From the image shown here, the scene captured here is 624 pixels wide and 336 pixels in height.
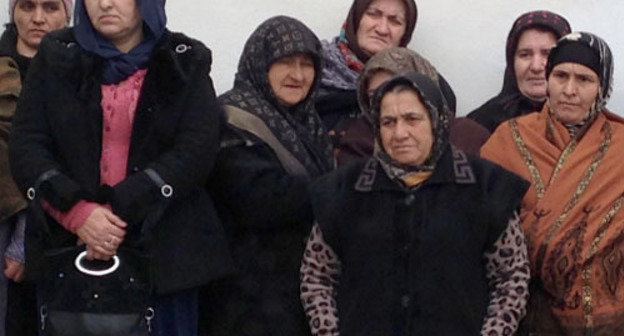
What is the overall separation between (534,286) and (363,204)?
1.97ft

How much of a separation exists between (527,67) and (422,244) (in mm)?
1396

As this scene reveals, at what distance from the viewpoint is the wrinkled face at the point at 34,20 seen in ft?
16.1

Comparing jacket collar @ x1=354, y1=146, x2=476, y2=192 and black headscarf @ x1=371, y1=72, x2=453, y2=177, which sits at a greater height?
black headscarf @ x1=371, y1=72, x2=453, y2=177

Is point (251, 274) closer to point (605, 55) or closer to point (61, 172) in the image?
point (61, 172)

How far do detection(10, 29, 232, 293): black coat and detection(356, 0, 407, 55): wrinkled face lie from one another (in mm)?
1165

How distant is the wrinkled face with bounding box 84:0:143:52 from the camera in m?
4.12

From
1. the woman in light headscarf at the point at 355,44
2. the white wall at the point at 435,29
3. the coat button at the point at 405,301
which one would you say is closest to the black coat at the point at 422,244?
the coat button at the point at 405,301

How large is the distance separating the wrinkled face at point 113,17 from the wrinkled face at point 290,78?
0.52 m

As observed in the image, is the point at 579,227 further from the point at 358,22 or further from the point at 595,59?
the point at 358,22

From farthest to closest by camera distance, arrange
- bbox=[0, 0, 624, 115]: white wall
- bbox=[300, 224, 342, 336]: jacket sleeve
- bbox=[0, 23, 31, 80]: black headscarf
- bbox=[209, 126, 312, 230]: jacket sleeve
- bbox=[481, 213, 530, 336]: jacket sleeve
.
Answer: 1. bbox=[0, 0, 624, 115]: white wall
2. bbox=[0, 23, 31, 80]: black headscarf
3. bbox=[209, 126, 312, 230]: jacket sleeve
4. bbox=[300, 224, 342, 336]: jacket sleeve
5. bbox=[481, 213, 530, 336]: jacket sleeve

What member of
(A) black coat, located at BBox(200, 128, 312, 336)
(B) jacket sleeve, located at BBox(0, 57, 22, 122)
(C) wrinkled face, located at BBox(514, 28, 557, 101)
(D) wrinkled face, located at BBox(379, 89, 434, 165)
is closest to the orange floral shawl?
(D) wrinkled face, located at BBox(379, 89, 434, 165)

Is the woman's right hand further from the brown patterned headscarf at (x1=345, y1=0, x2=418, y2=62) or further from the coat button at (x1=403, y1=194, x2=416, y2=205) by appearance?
the brown patterned headscarf at (x1=345, y1=0, x2=418, y2=62)

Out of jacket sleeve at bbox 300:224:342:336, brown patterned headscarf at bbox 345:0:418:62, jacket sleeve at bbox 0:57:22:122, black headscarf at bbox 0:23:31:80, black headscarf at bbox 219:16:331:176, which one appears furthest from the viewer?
brown patterned headscarf at bbox 345:0:418:62

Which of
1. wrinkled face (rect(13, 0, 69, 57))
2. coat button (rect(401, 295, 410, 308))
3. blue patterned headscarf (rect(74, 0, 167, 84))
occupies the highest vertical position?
blue patterned headscarf (rect(74, 0, 167, 84))
